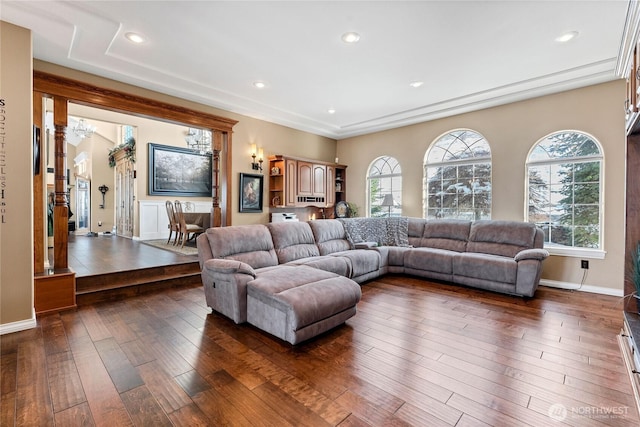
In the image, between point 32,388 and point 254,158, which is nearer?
point 32,388

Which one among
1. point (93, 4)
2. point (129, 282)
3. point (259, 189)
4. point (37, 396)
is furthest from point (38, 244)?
point (259, 189)

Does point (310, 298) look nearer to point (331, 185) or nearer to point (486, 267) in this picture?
point (486, 267)

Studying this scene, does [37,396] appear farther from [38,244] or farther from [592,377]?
[592,377]

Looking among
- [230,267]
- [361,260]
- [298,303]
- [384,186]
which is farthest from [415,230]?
[230,267]

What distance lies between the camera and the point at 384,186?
6734 millimetres

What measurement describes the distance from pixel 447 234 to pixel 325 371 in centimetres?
380

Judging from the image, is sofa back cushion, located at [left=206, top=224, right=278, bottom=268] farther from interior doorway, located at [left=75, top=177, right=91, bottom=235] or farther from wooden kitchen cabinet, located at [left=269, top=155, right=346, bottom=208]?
interior doorway, located at [left=75, top=177, right=91, bottom=235]

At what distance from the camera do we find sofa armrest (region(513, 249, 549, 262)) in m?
3.76

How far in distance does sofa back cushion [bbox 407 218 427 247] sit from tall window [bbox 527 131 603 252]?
67.0 inches

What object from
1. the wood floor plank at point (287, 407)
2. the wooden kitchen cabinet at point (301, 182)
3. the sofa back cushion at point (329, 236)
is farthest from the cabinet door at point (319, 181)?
the wood floor plank at point (287, 407)

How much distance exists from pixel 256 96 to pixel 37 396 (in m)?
4.50

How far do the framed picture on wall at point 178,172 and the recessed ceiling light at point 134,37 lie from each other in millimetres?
4826

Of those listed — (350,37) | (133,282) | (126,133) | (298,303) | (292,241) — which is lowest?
(133,282)

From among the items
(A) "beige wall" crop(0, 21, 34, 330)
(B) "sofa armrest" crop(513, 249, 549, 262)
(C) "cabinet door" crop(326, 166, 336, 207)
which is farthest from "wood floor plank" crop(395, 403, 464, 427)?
(C) "cabinet door" crop(326, 166, 336, 207)
